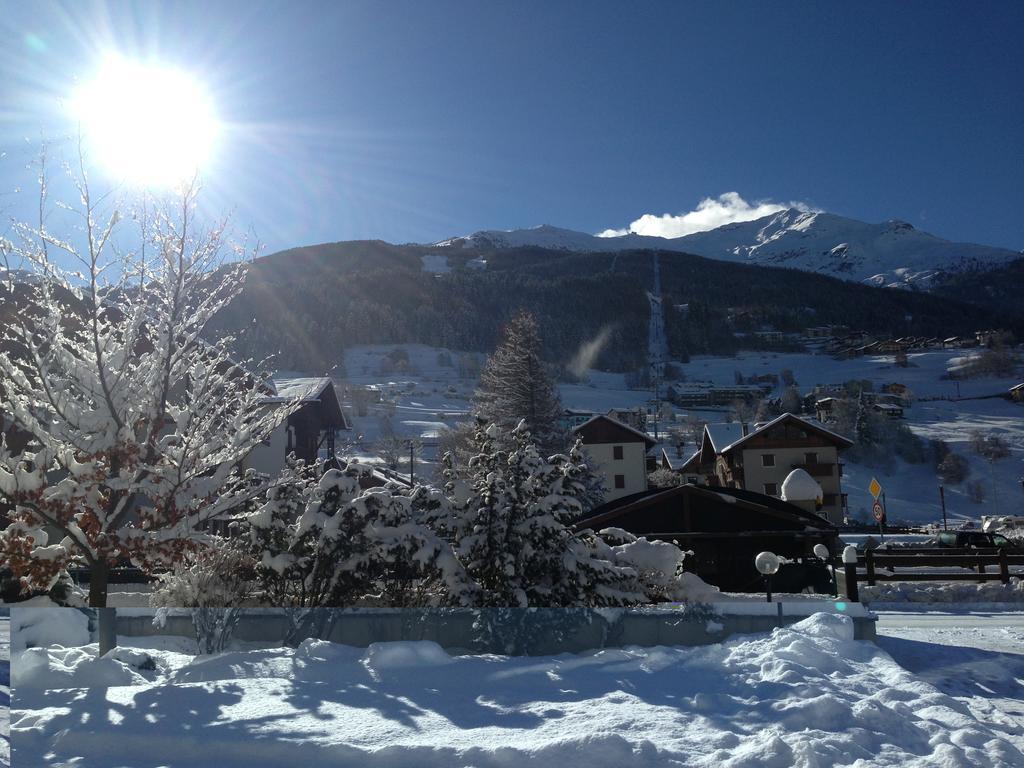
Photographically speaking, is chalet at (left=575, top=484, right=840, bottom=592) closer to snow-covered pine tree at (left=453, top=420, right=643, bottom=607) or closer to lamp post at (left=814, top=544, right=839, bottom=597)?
lamp post at (left=814, top=544, right=839, bottom=597)

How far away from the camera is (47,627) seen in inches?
252

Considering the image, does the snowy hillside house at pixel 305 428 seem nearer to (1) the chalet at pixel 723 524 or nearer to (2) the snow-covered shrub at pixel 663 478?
(1) the chalet at pixel 723 524

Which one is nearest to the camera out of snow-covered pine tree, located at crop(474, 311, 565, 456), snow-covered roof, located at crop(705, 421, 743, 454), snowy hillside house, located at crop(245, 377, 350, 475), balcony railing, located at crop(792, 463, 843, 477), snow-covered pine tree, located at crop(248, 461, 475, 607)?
snow-covered pine tree, located at crop(248, 461, 475, 607)

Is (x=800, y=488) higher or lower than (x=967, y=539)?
higher

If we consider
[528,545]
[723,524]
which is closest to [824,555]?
[723,524]

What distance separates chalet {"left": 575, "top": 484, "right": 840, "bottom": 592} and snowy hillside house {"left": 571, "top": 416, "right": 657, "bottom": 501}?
32.7m

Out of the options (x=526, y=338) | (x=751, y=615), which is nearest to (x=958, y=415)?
(x=526, y=338)

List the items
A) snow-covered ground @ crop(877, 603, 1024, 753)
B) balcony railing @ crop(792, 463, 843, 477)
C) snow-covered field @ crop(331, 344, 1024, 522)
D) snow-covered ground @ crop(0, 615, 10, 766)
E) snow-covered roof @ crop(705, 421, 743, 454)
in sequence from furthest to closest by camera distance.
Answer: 1. snow-covered field @ crop(331, 344, 1024, 522)
2. snow-covered roof @ crop(705, 421, 743, 454)
3. balcony railing @ crop(792, 463, 843, 477)
4. snow-covered ground @ crop(877, 603, 1024, 753)
5. snow-covered ground @ crop(0, 615, 10, 766)

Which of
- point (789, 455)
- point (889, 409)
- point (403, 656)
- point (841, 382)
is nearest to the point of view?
point (403, 656)

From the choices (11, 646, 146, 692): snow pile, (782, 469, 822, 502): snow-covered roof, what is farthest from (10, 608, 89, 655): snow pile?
(782, 469, 822, 502): snow-covered roof

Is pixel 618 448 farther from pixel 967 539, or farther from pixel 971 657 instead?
pixel 971 657

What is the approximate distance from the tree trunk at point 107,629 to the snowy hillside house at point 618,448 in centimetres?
4914

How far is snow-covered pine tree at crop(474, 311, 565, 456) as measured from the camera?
39.0 metres

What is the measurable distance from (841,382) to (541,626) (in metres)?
156
